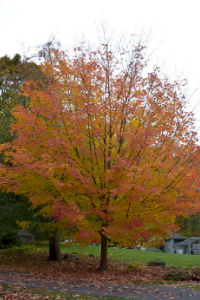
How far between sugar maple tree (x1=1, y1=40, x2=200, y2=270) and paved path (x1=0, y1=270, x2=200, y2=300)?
133cm

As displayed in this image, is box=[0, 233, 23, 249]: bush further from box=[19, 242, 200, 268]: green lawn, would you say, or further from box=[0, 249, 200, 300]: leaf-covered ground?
box=[0, 249, 200, 300]: leaf-covered ground

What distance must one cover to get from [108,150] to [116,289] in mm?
4010

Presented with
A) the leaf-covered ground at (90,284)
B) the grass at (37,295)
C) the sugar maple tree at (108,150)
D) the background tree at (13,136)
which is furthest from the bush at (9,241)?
the grass at (37,295)

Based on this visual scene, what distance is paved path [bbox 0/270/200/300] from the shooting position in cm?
669

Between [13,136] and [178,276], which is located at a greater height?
[13,136]

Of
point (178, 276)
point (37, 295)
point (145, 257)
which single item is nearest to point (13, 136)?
point (37, 295)

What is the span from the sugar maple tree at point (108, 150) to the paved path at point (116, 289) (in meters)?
1.33

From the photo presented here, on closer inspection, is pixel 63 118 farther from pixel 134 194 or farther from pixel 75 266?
pixel 75 266

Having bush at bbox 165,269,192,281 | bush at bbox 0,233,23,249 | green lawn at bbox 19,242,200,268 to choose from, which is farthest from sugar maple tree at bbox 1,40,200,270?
bush at bbox 0,233,23,249

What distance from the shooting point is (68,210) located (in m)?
8.01

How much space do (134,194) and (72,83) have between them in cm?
409

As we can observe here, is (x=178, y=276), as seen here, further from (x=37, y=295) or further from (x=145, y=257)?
(x=145, y=257)

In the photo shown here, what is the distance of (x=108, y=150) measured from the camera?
8977 mm

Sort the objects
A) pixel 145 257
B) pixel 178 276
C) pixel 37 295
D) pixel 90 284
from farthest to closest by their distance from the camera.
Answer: pixel 145 257, pixel 178 276, pixel 90 284, pixel 37 295
